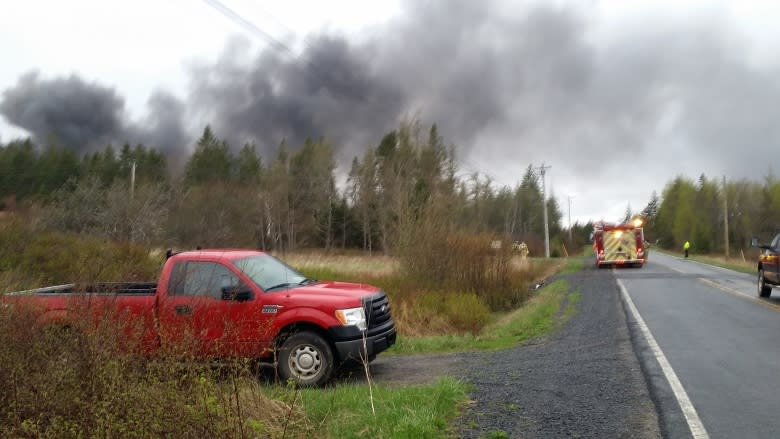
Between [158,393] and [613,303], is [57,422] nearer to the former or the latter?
[158,393]

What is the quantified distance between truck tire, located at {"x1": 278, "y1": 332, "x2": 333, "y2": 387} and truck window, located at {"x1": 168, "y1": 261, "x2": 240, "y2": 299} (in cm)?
104

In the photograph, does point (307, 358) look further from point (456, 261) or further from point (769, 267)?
point (769, 267)

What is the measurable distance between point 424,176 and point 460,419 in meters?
50.2

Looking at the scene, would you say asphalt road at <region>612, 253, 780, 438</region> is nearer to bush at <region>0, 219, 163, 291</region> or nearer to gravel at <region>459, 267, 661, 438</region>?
gravel at <region>459, 267, 661, 438</region>

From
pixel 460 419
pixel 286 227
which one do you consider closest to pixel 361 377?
pixel 460 419

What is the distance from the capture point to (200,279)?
8.08 m

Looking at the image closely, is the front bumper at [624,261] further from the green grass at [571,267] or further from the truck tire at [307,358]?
the truck tire at [307,358]

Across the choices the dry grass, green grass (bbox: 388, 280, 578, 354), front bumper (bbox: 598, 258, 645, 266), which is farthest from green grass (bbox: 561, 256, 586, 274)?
green grass (bbox: 388, 280, 578, 354)

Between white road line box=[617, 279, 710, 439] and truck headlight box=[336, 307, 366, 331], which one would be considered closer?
white road line box=[617, 279, 710, 439]

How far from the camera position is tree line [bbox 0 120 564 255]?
80.8 feet

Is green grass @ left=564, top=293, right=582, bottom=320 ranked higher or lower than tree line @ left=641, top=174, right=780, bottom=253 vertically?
lower

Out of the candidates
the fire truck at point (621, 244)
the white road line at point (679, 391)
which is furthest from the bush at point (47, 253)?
the fire truck at point (621, 244)

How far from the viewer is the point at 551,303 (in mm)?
18281

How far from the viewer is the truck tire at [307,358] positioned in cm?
768
